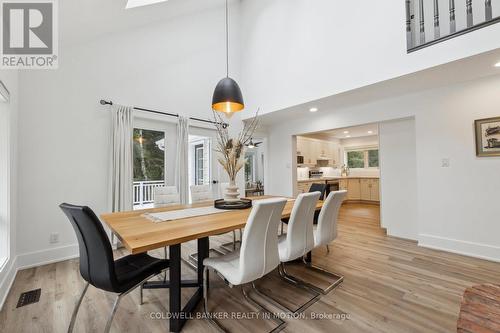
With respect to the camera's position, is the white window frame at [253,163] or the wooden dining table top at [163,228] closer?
the wooden dining table top at [163,228]

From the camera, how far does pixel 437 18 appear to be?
2.75 metres

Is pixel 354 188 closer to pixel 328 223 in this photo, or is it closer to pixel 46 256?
pixel 328 223

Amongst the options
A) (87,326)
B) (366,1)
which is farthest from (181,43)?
(87,326)

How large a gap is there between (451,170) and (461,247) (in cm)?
107

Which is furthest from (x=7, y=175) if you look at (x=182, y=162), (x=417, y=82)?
(x=417, y=82)

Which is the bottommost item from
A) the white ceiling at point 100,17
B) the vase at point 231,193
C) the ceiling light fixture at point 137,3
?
the vase at point 231,193

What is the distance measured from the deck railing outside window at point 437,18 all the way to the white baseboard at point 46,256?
208 inches

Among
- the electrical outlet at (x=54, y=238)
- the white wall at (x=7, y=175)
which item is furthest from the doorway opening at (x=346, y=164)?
the white wall at (x=7, y=175)

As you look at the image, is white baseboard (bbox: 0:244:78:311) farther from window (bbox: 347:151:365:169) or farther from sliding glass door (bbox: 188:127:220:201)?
window (bbox: 347:151:365:169)

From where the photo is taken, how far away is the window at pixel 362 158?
7.62m

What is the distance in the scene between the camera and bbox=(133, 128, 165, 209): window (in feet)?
Answer: 12.2

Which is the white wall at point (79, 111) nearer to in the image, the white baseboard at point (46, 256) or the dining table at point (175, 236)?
the white baseboard at point (46, 256)

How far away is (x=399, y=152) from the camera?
370 centimetres

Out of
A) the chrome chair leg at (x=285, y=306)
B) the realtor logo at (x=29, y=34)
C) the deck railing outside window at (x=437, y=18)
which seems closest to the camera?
the chrome chair leg at (x=285, y=306)
